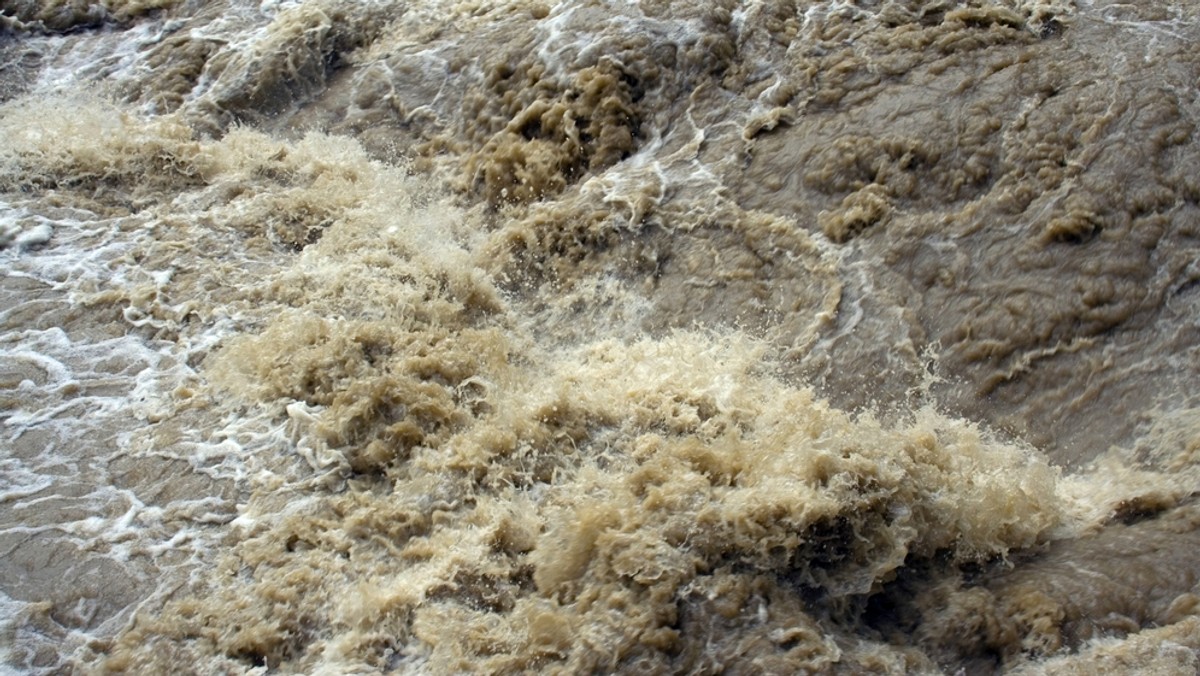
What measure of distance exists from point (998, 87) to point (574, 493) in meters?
3.52

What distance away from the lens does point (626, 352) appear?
5.64 m

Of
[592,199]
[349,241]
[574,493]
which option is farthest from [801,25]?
[574,493]

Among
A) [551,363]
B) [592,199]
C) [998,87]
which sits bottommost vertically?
[551,363]

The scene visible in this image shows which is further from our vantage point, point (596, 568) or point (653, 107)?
point (653, 107)

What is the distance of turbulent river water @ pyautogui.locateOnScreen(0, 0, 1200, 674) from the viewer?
395 centimetres

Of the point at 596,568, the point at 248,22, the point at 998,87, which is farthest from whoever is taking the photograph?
the point at 248,22

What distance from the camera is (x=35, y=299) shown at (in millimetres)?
6039

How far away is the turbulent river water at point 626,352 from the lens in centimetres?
395

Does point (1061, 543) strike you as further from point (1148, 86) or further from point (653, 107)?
point (653, 107)

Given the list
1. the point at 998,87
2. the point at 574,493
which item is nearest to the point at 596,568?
the point at 574,493

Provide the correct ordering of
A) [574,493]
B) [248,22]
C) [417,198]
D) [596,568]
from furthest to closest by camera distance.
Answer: [248,22]
[417,198]
[574,493]
[596,568]

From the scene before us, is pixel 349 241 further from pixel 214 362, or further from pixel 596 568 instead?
pixel 596 568

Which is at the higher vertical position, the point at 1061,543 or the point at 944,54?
the point at 944,54

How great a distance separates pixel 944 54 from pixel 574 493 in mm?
3684
